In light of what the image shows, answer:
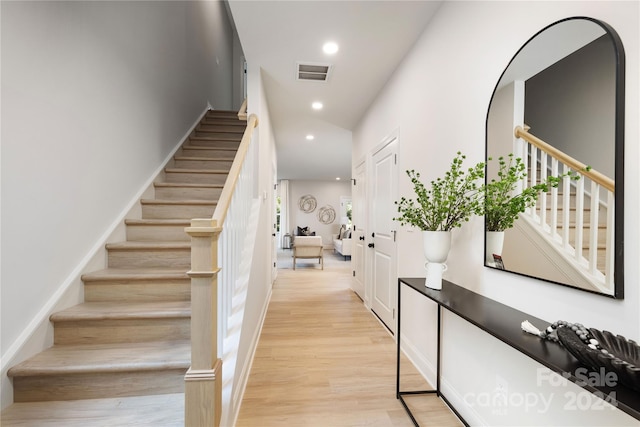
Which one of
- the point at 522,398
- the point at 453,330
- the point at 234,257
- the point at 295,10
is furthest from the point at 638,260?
the point at 295,10

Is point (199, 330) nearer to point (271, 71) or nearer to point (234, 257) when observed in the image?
point (234, 257)

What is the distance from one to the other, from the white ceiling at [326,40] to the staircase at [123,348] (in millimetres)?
1775

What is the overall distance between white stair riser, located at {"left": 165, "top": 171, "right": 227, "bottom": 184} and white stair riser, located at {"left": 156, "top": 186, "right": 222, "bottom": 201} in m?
0.25

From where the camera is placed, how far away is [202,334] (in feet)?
3.89

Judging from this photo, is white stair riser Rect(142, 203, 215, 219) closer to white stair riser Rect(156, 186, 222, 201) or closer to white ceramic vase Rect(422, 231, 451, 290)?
white stair riser Rect(156, 186, 222, 201)

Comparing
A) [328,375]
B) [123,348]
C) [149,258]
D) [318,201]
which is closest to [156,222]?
[149,258]

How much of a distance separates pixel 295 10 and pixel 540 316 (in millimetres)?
2389

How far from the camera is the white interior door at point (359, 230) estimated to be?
4.02 metres

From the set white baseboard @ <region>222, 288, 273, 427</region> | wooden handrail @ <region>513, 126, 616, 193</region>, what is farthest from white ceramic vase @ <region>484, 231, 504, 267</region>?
white baseboard @ <region>222, 288, 273, 427</region>

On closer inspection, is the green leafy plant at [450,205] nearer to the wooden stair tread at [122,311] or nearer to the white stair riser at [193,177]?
the wooden stair tread at [122,311]

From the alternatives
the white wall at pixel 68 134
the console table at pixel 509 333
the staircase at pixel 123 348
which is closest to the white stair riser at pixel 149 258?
the staircase at pixel 123 348

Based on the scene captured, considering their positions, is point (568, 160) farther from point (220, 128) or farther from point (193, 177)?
point (220, 128)

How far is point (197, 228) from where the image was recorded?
118 cm

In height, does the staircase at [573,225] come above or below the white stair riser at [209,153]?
below
